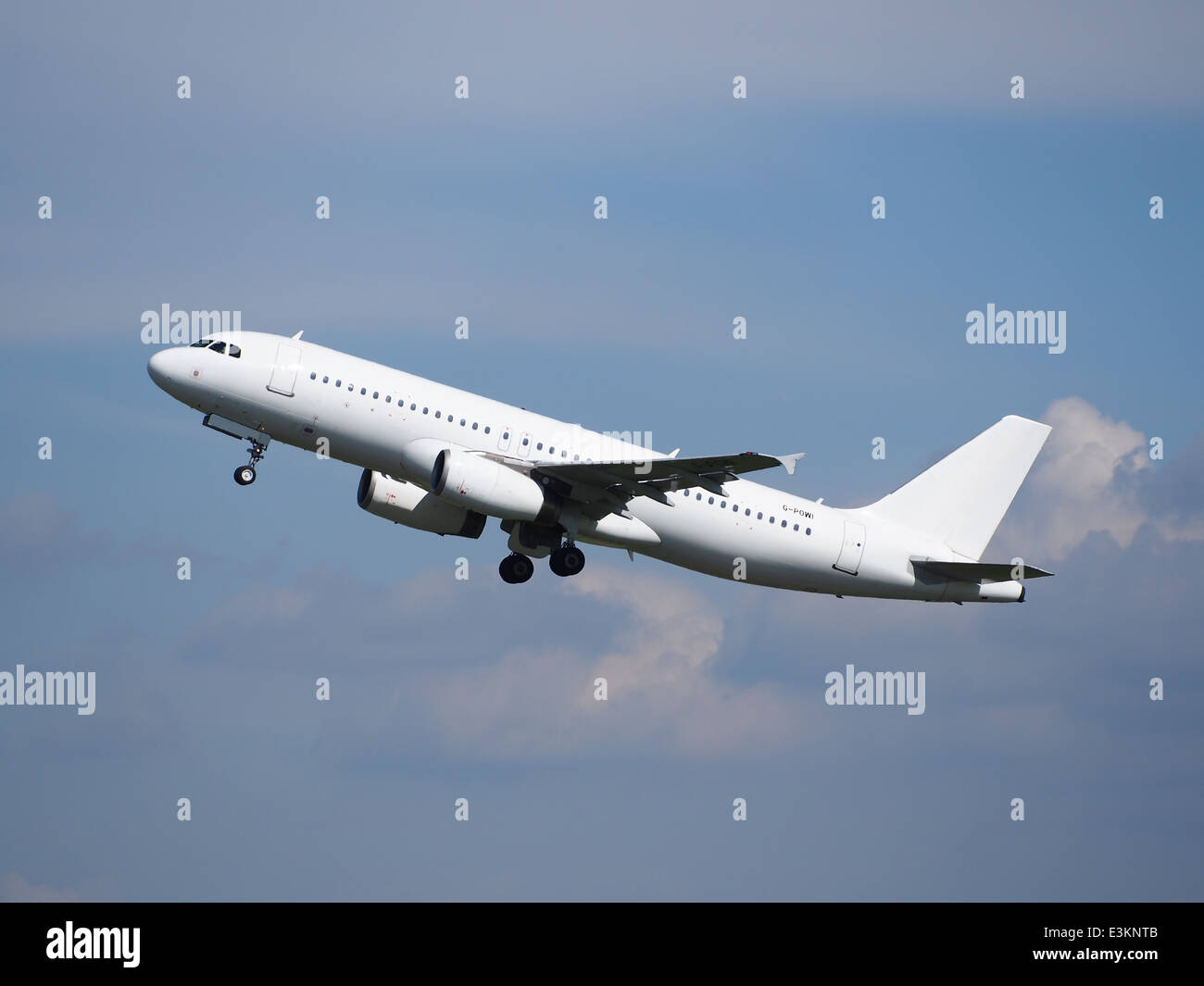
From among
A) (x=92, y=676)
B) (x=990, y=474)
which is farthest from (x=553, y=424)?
(x=92, y=676)

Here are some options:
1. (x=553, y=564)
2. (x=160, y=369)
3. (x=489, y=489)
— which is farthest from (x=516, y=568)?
(x=160, y=369)

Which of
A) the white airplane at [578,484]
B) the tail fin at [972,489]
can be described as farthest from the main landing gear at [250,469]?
the tail fin at [972,489]

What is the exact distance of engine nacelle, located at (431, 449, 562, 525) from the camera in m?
57.6

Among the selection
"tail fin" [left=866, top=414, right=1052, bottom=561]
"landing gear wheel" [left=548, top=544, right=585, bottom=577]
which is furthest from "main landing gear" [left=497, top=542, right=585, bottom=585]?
"tail fin" [left=866, top=414, right=1052, bottom=561]

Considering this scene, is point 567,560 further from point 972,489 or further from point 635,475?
point 972,489

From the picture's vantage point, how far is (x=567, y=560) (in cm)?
6338

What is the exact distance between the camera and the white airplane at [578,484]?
2279 inches

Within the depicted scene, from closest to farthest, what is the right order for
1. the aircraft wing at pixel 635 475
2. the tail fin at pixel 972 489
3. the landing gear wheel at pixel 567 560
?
1. the aircraft wing at pixel 635 475
2. the landing gear wheel at pixel 567 560
3. the tail fin at pixel 972 489

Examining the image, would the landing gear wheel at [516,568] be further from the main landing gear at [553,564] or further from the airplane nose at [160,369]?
the airplane nose at [160,369]

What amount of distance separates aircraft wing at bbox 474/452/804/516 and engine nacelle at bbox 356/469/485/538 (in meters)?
5.61

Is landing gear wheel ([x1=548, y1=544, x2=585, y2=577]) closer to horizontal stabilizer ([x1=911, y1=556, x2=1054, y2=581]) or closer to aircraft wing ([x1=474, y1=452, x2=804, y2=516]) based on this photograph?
aircraft wing ([x1=474, y1=452, x2=804, y2=516])

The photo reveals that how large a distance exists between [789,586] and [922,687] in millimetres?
10142

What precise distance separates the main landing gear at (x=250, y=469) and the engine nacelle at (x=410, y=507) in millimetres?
6231

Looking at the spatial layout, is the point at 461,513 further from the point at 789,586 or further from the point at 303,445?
the point at 789,586
